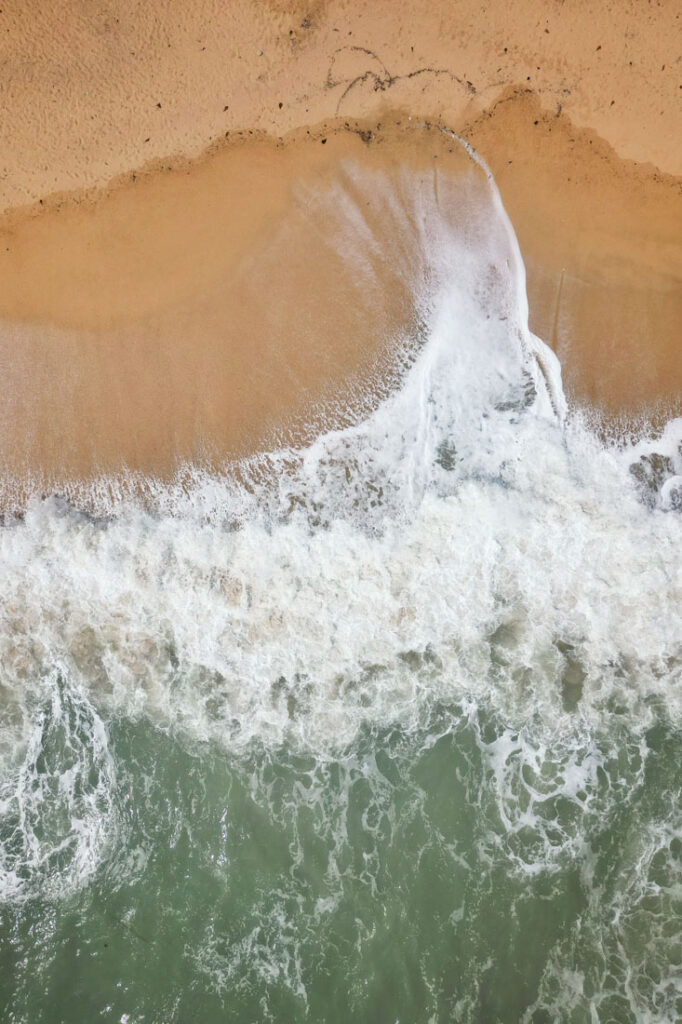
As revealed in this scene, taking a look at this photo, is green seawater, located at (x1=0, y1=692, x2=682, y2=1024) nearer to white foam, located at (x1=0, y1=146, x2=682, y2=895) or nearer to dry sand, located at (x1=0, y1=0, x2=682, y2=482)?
white foam, located at (x1=0, y1=146, x2=682, y2=895)

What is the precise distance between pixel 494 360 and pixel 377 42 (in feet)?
9.07

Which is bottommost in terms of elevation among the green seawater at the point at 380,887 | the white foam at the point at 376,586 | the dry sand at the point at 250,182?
the green seawater at the point at 380,887

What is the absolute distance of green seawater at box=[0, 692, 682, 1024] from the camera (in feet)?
16.4

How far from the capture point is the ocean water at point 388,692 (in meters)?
5.08

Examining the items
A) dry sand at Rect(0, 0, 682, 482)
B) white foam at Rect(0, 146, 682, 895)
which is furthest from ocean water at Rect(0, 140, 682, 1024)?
dry sand at Rect(0, 0, 682, 482)

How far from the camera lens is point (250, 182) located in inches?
208

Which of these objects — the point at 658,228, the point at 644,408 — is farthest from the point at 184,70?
the point at 644,408

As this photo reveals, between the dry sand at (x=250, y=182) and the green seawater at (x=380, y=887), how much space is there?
286 centimetres

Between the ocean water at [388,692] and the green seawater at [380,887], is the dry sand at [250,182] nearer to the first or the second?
the ocean water at [388,692]

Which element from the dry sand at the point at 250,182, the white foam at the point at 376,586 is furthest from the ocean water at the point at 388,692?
the dry sand at the point at 250,182

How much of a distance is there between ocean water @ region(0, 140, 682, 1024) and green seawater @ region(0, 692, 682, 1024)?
23 millimetres

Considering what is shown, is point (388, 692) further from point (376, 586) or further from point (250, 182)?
point (250, 182)

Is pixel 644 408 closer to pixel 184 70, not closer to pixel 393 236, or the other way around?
pixel 393 236

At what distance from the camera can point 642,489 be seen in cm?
538
